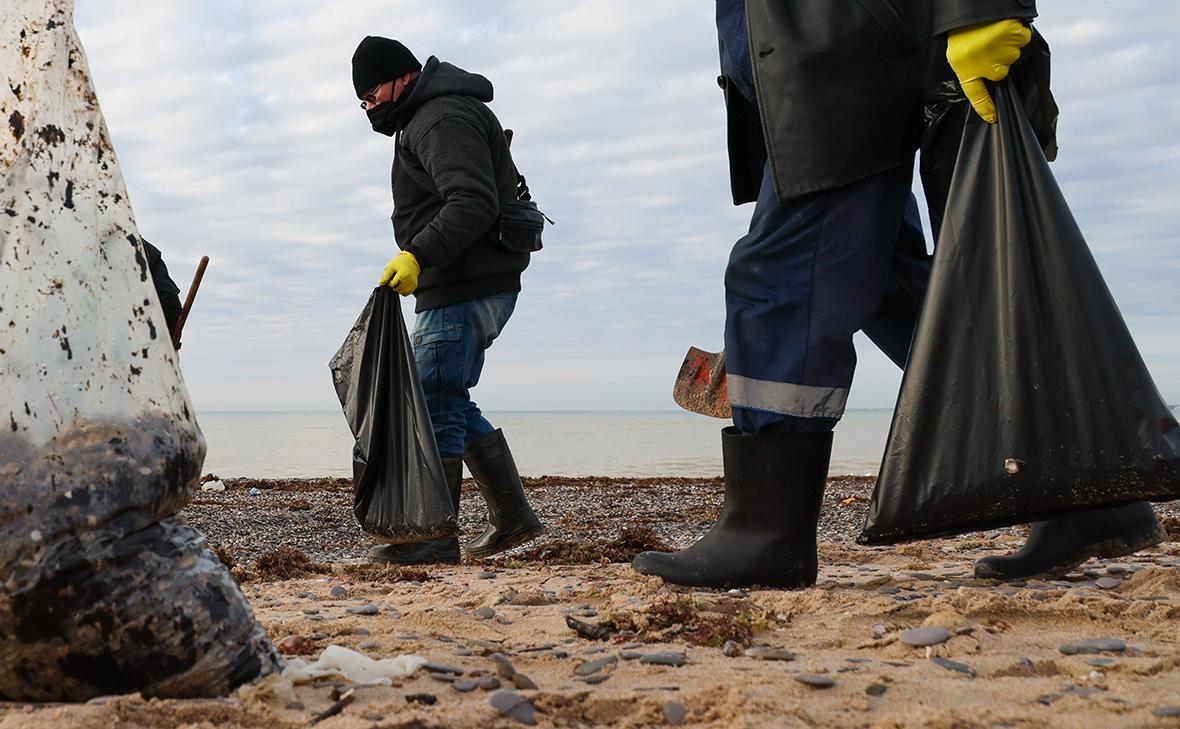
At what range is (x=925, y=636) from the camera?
2.11 m

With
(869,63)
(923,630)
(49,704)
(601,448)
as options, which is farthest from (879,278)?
(601,448)

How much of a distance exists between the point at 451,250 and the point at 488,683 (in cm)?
287

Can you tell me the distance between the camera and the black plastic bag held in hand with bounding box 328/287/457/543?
13.4 feet

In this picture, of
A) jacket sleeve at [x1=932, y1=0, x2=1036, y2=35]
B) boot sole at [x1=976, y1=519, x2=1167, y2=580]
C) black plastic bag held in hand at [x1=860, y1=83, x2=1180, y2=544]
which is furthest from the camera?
boot sole at [x1=976, y1=519, x2=1167, y2=580]

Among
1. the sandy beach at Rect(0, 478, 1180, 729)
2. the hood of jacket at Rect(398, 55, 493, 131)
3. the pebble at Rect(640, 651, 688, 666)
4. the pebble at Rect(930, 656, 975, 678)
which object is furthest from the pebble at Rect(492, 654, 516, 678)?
the hood of jacket at Rect(398, 55, 493, 131)

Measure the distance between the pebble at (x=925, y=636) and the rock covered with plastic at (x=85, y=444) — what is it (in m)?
1.25

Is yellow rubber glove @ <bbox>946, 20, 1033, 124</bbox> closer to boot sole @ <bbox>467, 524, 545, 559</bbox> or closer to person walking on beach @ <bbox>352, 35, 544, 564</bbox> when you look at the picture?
person walking on beach @ <bbox>352, 35, 544, 564</bbox>

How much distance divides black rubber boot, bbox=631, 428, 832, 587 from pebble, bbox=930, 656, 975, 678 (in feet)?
2.98

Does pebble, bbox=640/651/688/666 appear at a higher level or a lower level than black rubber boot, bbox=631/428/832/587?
lower

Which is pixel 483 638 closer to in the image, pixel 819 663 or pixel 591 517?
pixel 819 663

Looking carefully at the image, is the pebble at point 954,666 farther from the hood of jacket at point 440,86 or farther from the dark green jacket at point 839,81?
the hood of jacket at point 440,86

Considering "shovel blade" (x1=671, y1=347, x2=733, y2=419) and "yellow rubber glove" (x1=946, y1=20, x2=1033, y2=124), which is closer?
"yellow rubber glove" (x1=946, y1=20, x2=1033, y2=124)

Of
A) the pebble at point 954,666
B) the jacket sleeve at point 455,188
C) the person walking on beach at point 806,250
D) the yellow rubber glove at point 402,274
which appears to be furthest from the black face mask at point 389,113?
the pebble at point 954,666

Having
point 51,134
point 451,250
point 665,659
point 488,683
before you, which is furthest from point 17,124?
point 451,250
